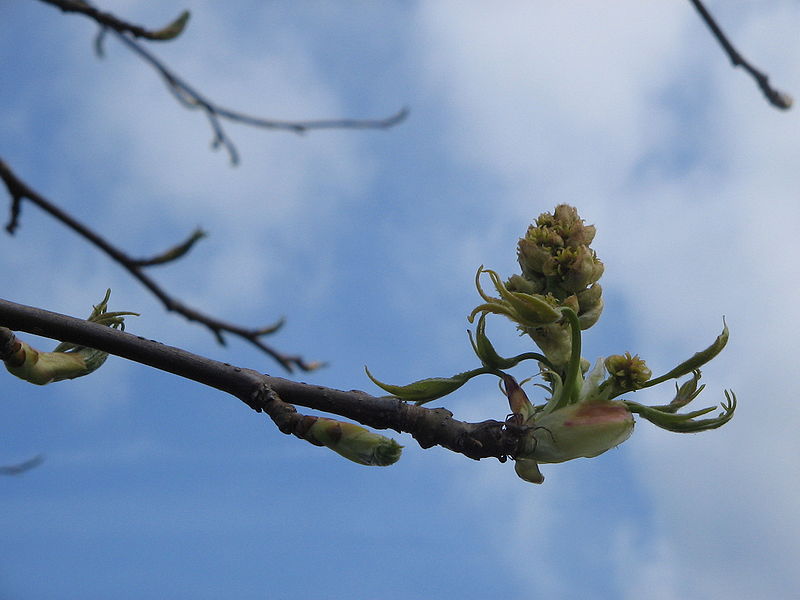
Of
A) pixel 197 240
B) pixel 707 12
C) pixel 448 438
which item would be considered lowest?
pixel 448 438

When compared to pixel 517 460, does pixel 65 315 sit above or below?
above

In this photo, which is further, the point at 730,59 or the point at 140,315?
the point at 730,59

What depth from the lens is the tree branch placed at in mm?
1704

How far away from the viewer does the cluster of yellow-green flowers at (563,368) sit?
1771 mm

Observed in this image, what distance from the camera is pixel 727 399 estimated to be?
1.86 m

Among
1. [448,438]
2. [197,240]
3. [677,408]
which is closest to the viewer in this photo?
[448,438]

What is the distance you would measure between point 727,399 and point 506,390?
19.1 inches

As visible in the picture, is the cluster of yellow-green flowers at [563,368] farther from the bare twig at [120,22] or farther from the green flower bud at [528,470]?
the bare twig at [120,22]

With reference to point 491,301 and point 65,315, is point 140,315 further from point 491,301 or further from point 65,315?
point 491,301

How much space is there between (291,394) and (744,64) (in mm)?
1903

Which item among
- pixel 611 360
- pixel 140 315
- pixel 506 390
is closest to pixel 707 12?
pixel 611 360

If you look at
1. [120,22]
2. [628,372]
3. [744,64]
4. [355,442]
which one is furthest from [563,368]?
[120,22]

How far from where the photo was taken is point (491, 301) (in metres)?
1.86

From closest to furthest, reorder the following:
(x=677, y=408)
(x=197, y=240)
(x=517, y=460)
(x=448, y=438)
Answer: (x=448, y=438) < (x=517, y=460) < (x=677, y=408) < (x=197, y=240)
